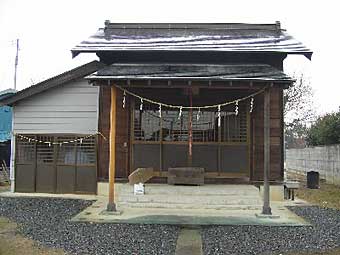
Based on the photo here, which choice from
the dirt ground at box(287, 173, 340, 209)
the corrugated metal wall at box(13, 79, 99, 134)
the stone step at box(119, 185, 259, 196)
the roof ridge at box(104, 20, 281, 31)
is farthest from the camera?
the roof ridge at box(104, 20, 281, 31)

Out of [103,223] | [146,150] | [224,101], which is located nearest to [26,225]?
[103,223]

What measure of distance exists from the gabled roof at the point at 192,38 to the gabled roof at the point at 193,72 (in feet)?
1.51

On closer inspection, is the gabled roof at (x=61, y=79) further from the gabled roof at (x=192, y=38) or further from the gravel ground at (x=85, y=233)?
the gravel ground at (x=85, y=233)

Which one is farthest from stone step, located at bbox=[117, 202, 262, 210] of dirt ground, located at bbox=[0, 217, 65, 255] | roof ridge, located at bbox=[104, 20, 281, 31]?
roof ridge, located at bbox=[104, 20, 281, 31]

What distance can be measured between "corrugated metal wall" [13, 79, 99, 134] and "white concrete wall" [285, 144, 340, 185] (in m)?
10.0

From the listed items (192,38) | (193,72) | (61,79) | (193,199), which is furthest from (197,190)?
(61,79)

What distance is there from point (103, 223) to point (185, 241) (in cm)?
210

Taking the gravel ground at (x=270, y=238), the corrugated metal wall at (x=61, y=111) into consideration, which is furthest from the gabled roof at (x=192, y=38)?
the gravel ground at (x=270, y=238)

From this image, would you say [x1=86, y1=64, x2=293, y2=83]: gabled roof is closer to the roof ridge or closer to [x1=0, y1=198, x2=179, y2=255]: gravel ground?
the roof ridge

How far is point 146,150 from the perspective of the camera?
37.0 feet

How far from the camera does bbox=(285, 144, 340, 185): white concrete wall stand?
16.5m

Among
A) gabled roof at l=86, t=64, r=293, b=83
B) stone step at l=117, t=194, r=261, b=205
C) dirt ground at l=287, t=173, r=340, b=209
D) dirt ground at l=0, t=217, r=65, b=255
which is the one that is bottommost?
dirt ground at l=0, t=217, r=65, b=255

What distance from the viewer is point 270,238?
7.11 meters

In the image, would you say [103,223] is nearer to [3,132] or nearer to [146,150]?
[146,150]
